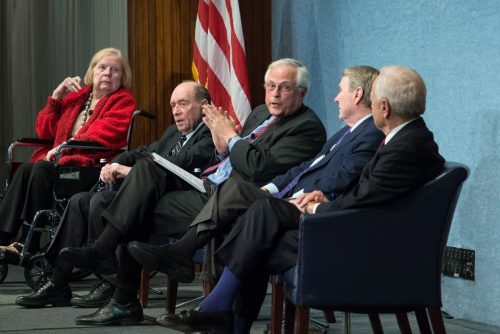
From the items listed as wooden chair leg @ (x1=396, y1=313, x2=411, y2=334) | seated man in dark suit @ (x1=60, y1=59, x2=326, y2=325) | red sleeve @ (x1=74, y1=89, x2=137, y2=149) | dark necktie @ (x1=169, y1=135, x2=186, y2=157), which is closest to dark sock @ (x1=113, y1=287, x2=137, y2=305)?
seated man in dark suit @ (x1=60, y1=59, x2=326, y2=325)

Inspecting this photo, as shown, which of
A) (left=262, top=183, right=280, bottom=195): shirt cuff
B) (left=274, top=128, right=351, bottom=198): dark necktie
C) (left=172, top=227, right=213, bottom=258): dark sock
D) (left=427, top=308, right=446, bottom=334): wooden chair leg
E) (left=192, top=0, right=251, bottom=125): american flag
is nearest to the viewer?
(left=427, top=308, right=446, bottom=334): wooden chair leg

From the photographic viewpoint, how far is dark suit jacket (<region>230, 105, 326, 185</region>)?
12.0 ft

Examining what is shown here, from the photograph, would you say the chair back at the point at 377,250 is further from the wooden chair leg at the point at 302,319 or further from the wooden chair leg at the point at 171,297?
the wooden chair leg at the point at 171,297

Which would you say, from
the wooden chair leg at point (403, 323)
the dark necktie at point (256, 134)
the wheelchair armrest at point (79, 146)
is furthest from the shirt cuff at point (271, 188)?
the wheelchair armrest at point (79, 146)

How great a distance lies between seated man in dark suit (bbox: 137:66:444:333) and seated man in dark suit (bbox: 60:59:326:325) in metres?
0.64

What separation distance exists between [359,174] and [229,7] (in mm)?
2546

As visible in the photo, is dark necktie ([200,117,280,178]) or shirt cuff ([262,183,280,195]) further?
dark necktie ([200,117,280,178])

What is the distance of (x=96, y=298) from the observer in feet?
13.9

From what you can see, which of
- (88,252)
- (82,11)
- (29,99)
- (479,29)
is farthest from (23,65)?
(479,29)

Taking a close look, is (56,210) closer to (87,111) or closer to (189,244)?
(87,111)

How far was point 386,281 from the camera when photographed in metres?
2.69

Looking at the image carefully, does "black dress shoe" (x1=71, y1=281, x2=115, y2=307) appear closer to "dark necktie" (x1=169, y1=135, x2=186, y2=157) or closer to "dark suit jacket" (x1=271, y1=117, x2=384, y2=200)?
"dark necktie" (x1=169, y1=135, x2=186, y2=157)

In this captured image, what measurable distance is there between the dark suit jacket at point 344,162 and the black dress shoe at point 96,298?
1292mm

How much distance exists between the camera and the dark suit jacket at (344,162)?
3129mm
